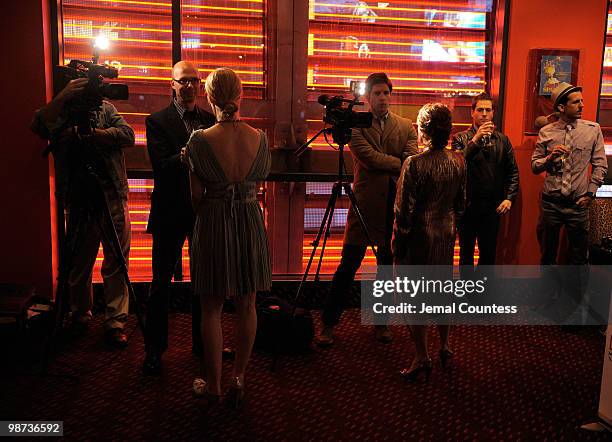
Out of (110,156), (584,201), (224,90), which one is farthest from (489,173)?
(110,156)

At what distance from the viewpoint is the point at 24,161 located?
3.86m

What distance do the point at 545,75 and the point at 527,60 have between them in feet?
0.60

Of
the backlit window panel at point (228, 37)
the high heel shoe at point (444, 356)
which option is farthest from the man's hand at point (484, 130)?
the backlit window panel at point (228, 37)

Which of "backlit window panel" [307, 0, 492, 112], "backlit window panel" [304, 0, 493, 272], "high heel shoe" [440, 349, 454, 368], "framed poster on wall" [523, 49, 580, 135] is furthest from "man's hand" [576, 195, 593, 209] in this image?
"high heel shoe" [440, 349, 454, 368]

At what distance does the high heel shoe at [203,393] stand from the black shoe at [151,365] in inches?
11.2

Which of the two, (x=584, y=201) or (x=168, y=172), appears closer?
(x=168, y=172)

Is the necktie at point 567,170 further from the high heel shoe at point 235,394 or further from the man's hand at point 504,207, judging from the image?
the high heel shoe at point 235,394

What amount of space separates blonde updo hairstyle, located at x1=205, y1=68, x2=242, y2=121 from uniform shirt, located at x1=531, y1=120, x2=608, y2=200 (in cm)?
251

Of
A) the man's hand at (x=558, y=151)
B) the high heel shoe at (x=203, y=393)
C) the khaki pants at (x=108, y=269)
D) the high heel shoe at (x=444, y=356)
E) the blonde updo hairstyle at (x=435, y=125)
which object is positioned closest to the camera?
the high heel shoe at (x=203, y=393)

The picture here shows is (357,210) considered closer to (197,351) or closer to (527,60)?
(197,351)

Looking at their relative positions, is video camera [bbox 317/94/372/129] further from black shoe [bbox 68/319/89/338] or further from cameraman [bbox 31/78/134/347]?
black shoe [bbox 68/319/89/338]

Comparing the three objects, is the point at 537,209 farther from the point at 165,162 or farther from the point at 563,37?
the point at 165,162

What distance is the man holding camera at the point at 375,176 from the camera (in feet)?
11.2

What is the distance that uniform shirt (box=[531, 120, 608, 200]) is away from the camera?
4004mm
